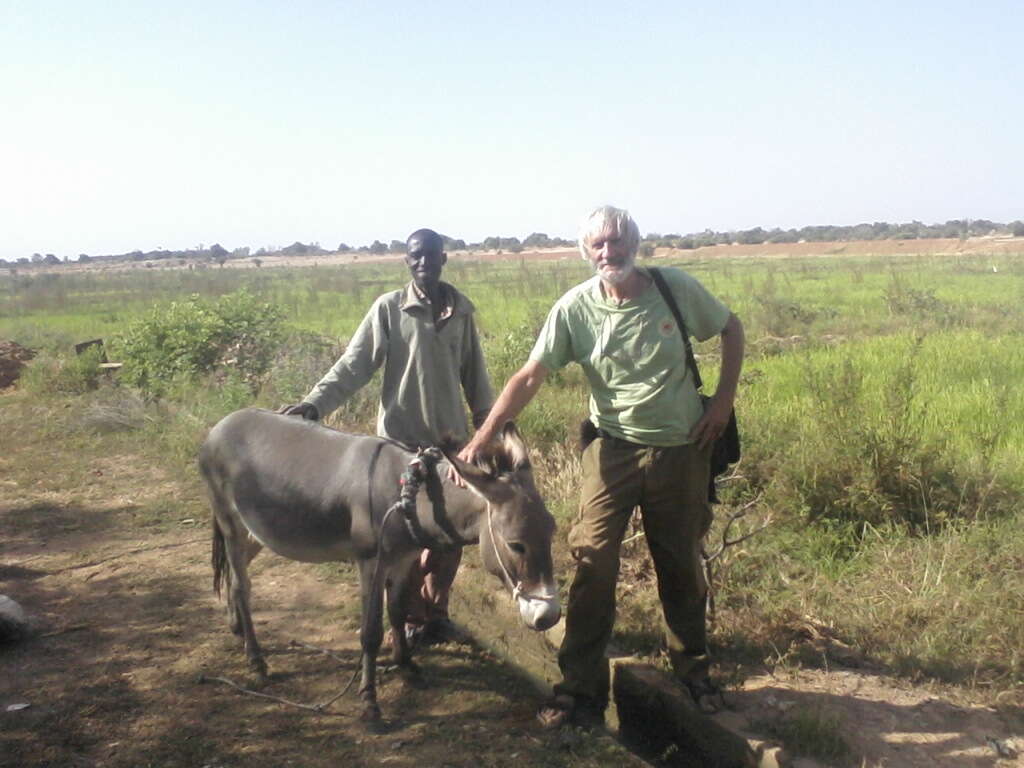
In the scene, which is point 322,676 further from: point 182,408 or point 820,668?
point 182,408

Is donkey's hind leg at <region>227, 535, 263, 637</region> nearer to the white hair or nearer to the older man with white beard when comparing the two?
the older man with white beard

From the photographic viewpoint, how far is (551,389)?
8234 mm

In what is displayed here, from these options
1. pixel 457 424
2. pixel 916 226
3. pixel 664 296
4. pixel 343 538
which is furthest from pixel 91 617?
pixel 916 226

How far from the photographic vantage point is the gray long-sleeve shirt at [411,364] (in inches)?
153

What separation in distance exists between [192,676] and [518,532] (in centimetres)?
207

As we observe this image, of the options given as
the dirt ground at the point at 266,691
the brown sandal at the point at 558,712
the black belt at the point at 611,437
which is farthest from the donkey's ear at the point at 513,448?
the dirt ground at the point at 266,691

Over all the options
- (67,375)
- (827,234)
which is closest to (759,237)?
(827,234)

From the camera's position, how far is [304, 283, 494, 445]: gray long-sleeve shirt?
389cm

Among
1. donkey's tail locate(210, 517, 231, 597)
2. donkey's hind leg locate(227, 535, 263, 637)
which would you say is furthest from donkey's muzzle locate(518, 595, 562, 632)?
donkey's tail locate(210, 517, 231, 597)

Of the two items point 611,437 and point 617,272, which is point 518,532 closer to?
point 611,437

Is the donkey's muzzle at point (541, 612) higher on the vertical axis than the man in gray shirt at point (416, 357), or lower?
lower

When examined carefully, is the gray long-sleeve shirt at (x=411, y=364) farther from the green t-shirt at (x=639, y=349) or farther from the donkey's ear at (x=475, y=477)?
the donkey's ear at (x=475, y=477)

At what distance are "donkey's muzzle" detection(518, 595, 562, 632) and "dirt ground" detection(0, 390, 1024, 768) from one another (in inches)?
29.0

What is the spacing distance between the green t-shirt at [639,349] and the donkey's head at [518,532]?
43 centimetres
